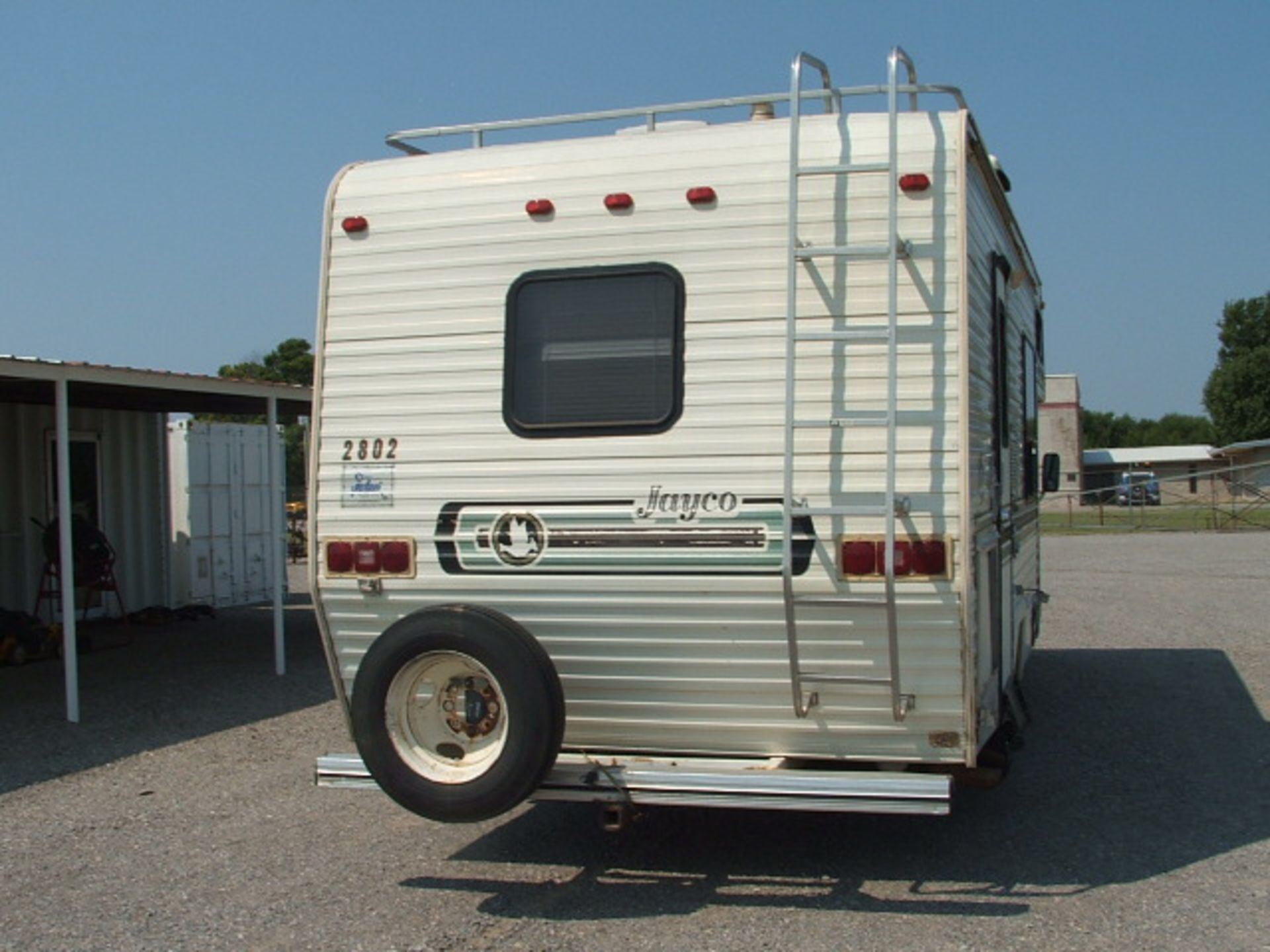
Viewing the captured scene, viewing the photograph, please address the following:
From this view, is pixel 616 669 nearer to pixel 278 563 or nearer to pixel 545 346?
pixel 545 346

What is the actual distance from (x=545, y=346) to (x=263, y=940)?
2459 millimetres

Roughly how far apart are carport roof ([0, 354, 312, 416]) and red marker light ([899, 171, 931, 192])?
621cm

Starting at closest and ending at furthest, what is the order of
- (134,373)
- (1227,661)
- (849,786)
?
1. (849,786)
2. (134,373)
3. (1227,661)

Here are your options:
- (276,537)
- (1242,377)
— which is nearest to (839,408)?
(276,537)

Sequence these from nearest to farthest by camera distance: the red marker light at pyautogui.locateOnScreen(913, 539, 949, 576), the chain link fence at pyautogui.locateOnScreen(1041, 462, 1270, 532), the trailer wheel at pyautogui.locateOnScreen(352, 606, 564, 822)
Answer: the red marker light at pyautogui.locateOnScreen(913, 539, 949, 576) → the trailer wheel at pyautogui.locateOnScreen(352, 606, 564, 822) → the chain link fence at pyautogui.locateOnScreen(1041, 462, 1270, 532)

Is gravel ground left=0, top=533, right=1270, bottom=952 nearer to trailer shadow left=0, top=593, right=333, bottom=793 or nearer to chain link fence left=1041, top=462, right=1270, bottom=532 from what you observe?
trailer shadow left=0, top=593, right=333, bottom=793

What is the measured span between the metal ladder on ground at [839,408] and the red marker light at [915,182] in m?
0.08

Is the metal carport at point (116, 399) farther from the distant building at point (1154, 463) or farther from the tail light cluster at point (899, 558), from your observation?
the distant building at point (1154, 463)

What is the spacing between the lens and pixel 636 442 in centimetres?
511

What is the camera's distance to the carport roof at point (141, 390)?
9.04 meters

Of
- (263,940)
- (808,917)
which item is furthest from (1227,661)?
(263,940)

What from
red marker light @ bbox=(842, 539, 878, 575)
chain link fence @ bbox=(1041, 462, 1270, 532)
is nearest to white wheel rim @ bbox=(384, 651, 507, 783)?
red marker light @ bbox=(842, 539, 878, 575)

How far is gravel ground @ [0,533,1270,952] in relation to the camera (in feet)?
15.9

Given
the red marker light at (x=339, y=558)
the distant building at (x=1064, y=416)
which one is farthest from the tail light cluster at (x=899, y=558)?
the distant building at (x=1064, y=416)
